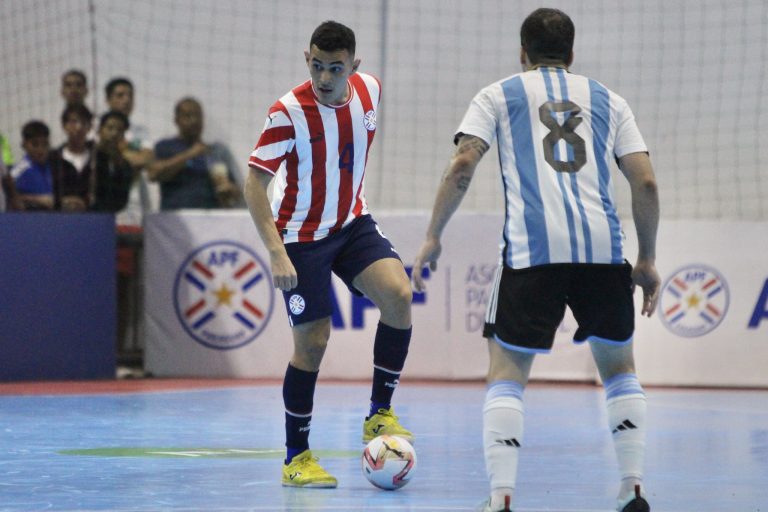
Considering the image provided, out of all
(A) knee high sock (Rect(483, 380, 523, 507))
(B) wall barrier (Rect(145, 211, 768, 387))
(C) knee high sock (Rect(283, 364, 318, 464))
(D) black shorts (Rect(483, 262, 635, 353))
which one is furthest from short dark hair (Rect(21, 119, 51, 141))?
(A) knee high sock (Rect(483, 380, 523, 507))

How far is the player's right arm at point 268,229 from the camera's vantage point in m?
5.64

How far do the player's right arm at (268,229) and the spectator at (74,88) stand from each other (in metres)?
6.59

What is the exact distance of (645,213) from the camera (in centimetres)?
490

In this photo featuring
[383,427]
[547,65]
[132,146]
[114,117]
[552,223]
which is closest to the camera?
[552,223]

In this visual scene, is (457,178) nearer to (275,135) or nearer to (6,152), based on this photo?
(275,135)

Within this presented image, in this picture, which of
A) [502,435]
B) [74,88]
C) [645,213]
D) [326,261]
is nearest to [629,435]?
[502,435]

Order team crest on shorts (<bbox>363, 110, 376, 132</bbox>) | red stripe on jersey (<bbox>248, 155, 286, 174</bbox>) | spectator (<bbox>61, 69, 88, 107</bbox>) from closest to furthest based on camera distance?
red stripe on jersey (<bbox>248, 155, 286, 174</bbox>) < team crest on shorts (<bbox>363, 110, 376, 132</bbox>) < spectator (<bbox>61, 69, 88, 107</bbox>)

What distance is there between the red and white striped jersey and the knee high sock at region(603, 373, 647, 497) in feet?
6.43

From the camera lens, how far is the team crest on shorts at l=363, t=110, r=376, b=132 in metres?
6.54

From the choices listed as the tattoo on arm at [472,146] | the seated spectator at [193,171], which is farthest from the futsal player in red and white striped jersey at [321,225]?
the seated spectator at [193,171]

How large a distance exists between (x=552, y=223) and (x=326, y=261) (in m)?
1.77

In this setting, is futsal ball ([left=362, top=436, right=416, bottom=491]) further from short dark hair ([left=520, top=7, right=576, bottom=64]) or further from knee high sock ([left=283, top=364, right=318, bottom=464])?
short dark hair ([left=520, top=7, right=576, bottom=64])

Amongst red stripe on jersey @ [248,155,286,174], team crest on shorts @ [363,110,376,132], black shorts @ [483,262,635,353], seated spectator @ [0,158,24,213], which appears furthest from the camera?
seated spectator @ [0,158,24,213]

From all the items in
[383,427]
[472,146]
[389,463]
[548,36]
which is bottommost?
[383,427]
